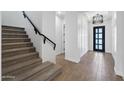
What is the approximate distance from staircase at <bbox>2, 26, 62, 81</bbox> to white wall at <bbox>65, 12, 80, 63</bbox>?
1766 millimetres

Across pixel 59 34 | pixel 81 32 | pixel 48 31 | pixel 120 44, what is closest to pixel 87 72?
pixel 120 44

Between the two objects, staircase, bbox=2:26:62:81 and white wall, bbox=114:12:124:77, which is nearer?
staircase, bbox=2:26:62:81

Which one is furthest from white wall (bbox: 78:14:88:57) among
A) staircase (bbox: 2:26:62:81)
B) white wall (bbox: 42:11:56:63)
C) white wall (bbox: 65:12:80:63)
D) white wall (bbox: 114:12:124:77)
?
staircase (bbox: 2:26:62:81)

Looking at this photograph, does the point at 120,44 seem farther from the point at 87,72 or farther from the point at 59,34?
the point at 59,34

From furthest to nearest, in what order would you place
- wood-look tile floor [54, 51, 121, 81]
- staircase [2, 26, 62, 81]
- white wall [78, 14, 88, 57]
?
white wall [78, 14, 88, 57], wood-look tile floor [54, 51, 121, 81], staircase [2, 26, 62, 81]

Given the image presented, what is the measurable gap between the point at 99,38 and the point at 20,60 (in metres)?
6.62

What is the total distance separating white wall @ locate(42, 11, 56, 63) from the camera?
11.2ft

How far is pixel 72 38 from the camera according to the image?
188 inches

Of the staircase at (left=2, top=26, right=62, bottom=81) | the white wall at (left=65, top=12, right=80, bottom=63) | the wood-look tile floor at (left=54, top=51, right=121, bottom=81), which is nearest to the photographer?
the staircase at (left=2, top=26, right=62, bottom=81)

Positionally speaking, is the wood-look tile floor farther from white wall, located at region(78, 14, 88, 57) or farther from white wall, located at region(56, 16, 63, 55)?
white wall, located at region(56, 16, 63, 55)
